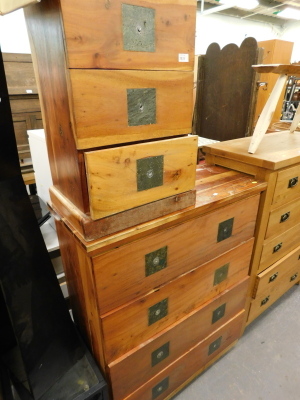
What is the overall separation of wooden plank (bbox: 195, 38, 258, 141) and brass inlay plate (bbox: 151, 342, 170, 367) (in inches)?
48.9

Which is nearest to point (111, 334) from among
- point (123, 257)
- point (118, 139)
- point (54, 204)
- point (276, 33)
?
point (123, 257)

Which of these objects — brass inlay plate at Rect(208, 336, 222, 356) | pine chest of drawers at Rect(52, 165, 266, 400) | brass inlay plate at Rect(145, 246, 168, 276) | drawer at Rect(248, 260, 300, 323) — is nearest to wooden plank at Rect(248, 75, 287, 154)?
pine chest of drawers at Rect(52, 165, 266, 400)

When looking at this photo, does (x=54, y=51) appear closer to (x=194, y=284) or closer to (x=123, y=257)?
(x=123, y=257)

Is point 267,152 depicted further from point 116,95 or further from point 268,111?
point 116,95

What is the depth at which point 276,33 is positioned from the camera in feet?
23.7

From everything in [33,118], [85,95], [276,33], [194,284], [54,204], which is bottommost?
[194,284]

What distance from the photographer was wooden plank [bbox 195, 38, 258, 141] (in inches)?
57.3

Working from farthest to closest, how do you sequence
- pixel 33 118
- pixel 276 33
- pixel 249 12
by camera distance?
pixel 276 33
pixel 249 12
pixel 33 118

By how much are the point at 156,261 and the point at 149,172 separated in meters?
0.32

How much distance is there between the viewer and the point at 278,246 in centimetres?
139

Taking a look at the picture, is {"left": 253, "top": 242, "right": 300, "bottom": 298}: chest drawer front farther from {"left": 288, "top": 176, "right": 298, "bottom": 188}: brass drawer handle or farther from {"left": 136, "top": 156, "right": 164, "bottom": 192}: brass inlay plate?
{"left": 136, "top": 156, "right": 164, "bottom": 192}: brass inlay plate

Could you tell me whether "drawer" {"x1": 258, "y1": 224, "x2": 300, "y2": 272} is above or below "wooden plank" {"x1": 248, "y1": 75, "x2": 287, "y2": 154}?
below

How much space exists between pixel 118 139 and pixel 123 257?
0.35 meters

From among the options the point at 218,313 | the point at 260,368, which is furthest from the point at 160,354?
the point at 260,368
